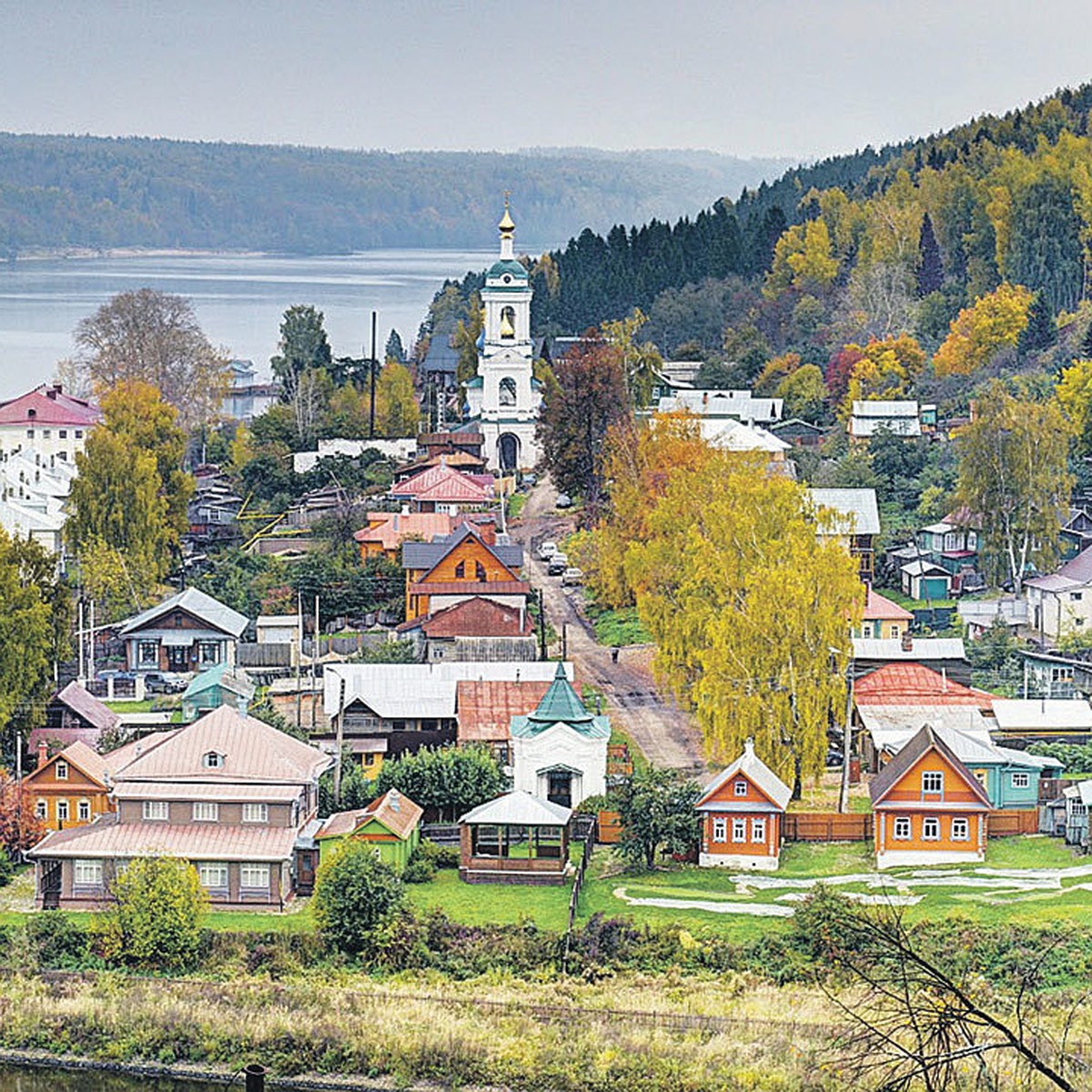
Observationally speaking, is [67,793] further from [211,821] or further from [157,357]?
[157,357]

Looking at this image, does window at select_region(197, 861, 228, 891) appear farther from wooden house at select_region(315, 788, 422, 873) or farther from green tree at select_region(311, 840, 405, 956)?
green tree at select_region(311, 840, 405, 956)

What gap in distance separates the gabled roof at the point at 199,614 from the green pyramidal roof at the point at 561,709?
10394mm

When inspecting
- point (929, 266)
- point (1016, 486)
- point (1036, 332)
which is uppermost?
point (929, 266)

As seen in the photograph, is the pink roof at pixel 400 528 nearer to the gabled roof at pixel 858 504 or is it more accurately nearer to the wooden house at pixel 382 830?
the gabled roof at pixel 858 504

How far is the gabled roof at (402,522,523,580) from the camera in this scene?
4303 centimetres

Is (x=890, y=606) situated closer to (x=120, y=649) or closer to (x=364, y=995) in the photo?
(x=120, y=649)

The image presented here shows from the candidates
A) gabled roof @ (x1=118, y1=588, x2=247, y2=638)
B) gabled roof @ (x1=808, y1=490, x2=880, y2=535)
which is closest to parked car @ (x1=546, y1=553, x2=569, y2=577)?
gabled roof @ (x1=808, y1=490, x2=880, y2=535)

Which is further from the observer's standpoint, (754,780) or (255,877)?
(754,780)

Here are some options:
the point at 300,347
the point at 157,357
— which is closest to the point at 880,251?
the point at 300,347

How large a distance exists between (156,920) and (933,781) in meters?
10.5

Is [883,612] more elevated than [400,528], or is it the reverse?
[400,528]

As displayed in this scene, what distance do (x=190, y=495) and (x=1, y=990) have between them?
28067mm

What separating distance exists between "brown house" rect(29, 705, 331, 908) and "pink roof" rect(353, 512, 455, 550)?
1807 centimetres

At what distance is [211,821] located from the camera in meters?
28.3
